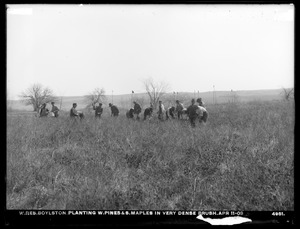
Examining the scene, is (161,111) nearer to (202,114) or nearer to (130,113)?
(130,113)

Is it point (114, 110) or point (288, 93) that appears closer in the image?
point (288, 93)

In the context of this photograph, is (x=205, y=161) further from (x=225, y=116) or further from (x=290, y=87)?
(x=290, y=87)

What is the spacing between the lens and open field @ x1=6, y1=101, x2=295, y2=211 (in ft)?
12.4

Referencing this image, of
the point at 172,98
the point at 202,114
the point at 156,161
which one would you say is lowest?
the point at 156,161

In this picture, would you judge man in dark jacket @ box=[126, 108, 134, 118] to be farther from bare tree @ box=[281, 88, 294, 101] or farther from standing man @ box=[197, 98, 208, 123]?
bare tree @ box=[281, 88, 294, 101]

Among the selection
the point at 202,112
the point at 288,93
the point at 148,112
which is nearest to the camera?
the point at 288,93

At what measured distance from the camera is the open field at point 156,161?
3781 mm

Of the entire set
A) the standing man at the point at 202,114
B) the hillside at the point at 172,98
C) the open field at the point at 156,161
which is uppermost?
the hillside at the point at 172,98

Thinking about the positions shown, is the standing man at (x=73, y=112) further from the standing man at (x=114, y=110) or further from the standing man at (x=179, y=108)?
the standing man at (x=179, y=108)

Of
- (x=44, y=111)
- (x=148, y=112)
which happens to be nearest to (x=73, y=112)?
(x=44, y=111)

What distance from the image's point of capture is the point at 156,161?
4047mm

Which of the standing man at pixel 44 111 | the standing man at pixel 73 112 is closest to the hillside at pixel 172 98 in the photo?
the standing man at pixel 73 112

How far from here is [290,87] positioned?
386 cm

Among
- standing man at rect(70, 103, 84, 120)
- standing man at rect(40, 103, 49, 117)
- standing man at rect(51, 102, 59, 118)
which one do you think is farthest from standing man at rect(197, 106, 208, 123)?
standing man at rect(40, 103, 49, 117)
